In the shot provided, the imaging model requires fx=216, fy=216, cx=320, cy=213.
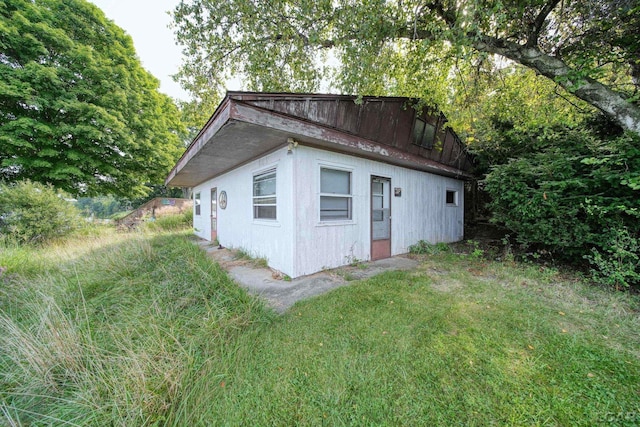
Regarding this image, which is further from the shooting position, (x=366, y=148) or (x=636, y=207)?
(x=366, y=148)

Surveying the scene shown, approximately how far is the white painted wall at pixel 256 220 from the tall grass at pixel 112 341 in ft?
4.19

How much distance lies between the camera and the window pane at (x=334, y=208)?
4574 millimetres

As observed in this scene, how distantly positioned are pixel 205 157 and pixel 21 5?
1098 cm

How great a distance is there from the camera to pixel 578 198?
3.99 m

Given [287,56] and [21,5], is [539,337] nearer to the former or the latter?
[287,56]

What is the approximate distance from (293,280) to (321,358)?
2.09m

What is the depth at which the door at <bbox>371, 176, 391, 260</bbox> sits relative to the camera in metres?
5.44

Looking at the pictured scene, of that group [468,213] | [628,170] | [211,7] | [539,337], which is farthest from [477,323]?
[468,213]

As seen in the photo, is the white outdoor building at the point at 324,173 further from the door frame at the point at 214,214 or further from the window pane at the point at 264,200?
the door frame at the point at 214,214

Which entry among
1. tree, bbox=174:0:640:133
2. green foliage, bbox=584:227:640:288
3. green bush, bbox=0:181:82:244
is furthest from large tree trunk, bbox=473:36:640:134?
green bush, bbox=0:181:82:244

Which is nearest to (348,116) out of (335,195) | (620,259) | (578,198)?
(335,195)

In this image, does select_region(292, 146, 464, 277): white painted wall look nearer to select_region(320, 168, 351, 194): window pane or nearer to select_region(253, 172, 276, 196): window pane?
select_region(320, 168, 351, 194): window pane

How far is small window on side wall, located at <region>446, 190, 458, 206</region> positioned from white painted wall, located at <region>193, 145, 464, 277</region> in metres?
0.28

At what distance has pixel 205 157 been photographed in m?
5.42
